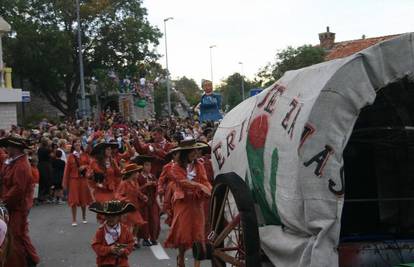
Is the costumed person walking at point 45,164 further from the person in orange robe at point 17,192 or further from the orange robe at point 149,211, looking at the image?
the person in orange robe at point 17,192

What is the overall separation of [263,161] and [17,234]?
4.49 metres

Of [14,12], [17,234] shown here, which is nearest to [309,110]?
[17,234]

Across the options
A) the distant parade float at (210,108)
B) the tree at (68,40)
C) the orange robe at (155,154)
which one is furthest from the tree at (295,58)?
the orange robe at (155,154)

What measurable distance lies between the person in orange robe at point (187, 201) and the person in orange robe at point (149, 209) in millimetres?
2757

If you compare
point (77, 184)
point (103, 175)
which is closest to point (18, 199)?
point (103, 175)

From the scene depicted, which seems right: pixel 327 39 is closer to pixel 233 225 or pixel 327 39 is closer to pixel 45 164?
pixel 45 164

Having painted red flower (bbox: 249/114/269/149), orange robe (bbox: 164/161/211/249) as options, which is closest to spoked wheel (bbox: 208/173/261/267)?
painted red flower (bbox: 249/114/269/149)

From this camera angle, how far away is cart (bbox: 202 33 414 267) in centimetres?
373

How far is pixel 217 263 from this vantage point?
17.6 feet

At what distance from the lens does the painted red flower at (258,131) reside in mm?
4520

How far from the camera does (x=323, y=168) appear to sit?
3.69m

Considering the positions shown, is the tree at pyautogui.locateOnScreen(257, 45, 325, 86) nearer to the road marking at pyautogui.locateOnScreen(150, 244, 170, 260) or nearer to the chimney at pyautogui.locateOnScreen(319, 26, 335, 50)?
the chimney at pyautogui.locateOnScreen(319, 26, 335, 50)

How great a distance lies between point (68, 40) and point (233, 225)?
41657mm

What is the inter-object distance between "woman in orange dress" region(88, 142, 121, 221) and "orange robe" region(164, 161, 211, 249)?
3.02 m
